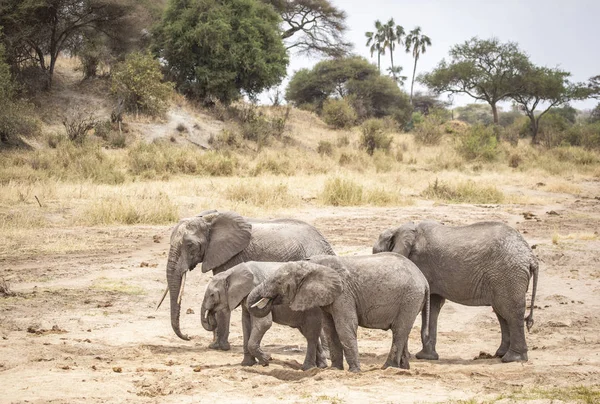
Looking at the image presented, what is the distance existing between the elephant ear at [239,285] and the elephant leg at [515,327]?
2800mm

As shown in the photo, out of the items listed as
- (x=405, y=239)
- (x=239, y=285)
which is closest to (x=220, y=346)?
(x=239, y=285)

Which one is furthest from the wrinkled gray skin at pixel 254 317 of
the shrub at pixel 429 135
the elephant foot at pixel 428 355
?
the shrub at pixel 429 135

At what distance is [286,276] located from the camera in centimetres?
723

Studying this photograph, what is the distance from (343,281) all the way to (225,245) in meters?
1.88

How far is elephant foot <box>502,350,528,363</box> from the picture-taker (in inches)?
324

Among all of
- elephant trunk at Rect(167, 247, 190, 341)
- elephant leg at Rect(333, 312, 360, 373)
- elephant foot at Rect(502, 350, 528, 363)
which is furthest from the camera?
elephant trunk at Rect(167, 247, 190, 341)

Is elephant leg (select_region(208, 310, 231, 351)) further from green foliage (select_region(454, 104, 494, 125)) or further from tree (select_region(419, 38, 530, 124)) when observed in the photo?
green foliage (select_region(454, 104, 494, 125))

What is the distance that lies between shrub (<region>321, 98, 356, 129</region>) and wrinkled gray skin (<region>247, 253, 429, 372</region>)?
1384 inches

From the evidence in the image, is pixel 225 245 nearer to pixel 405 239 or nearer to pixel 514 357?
pixel 405 239

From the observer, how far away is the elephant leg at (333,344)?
7566 millimetres

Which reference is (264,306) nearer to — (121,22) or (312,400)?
(312,400)

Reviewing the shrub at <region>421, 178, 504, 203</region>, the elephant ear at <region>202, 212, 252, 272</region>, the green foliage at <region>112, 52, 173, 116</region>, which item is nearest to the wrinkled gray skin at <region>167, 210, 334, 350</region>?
the elephant ear at <region>202, 212, 252, 272</region>

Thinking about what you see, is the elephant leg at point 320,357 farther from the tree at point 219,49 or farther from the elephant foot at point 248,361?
the tree at point 219,49

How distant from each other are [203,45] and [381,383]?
30465 mm
